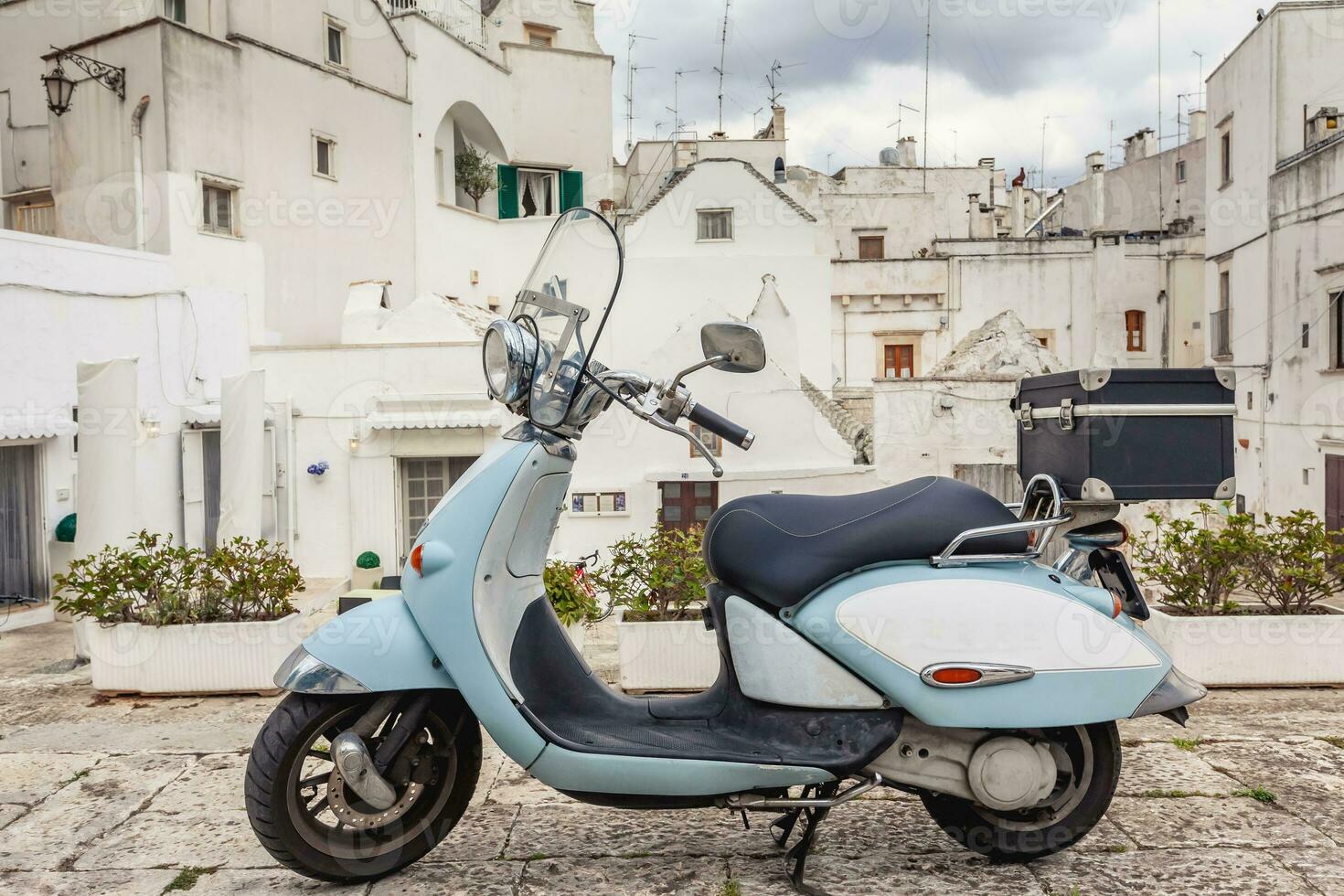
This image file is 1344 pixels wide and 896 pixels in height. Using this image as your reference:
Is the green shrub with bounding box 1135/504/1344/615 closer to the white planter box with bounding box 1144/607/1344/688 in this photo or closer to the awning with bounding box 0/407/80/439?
the white planter box with bounding box 1144/607/1344/688

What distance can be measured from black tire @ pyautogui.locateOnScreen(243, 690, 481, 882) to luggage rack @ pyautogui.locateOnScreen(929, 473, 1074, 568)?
1.47m

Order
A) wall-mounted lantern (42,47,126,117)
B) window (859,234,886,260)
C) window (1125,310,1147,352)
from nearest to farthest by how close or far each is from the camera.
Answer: wall-mounted lantern (42,47,126,117) < window (1125,310,1147,352) < window (859,234,886,260)

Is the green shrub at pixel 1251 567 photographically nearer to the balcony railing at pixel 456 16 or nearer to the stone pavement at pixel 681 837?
the stone pavement at pixel 681 837

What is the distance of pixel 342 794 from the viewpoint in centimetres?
302

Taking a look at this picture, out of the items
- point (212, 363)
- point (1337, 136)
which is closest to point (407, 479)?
point (212, 363)

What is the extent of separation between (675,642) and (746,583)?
2.47 metres

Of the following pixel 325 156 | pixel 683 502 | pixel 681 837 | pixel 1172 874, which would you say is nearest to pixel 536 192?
pixel 325 156

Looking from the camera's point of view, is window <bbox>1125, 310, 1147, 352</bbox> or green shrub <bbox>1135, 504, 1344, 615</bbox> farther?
window <bbox>1125, 310, 1147, 352</bbox>

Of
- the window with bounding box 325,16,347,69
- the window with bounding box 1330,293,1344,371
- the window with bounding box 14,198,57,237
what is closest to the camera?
the window with bounding box 1330,293,1344,371

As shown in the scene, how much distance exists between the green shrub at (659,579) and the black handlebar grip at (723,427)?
250 centimetres

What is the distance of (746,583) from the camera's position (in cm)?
303

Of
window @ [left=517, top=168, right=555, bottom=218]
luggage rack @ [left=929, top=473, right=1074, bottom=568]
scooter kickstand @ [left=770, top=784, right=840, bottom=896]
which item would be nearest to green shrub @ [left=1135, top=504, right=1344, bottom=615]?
luggage rack @ [left=929, top=473, right=1074, bottom=568]

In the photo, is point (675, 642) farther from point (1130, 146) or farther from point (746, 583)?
point (1130, 146)

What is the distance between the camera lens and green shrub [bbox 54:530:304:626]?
5605mm
